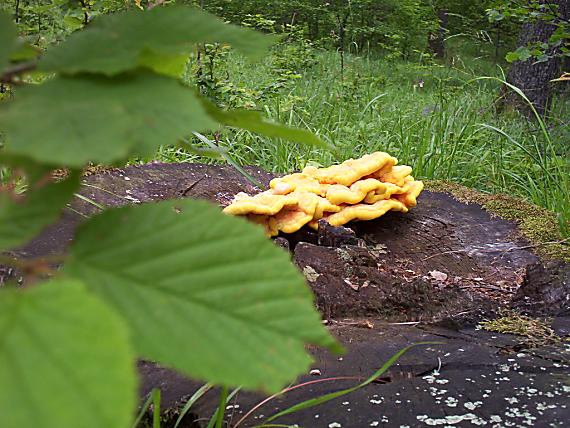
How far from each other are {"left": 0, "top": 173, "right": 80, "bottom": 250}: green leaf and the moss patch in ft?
4.81

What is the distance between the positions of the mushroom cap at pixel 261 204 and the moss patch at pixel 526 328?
2.46 ft

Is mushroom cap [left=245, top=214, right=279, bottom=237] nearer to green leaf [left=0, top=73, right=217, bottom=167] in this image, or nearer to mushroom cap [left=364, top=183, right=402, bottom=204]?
mushroom cap [left=364, top=183, right=402, bottom=204]

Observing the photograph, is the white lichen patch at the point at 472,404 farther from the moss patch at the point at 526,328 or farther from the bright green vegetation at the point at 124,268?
the bright green vegetation at the point at 124,268

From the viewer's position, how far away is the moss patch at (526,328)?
1.56 m

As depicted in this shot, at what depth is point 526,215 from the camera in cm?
248

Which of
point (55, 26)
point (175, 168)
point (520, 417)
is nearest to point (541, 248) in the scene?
point (520, 417)

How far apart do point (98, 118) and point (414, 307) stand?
5.34 feet

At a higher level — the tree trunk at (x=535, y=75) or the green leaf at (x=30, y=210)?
the green leaf at (x=30, y=210)

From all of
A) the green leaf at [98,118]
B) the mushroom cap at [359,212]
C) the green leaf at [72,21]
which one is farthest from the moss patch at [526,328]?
the green leaf at [72,21]

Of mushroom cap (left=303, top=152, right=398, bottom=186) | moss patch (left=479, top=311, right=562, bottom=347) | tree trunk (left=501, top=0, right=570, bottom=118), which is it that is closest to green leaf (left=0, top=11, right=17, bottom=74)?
moss patch (left=479, top=311, right=562, bottom=347)

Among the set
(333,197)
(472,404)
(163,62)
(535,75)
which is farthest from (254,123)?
(535,75)

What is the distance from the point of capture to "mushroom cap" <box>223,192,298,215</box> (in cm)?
199

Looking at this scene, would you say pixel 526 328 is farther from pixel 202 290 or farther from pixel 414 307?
pixel 202 290

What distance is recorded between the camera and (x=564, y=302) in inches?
72.0
